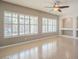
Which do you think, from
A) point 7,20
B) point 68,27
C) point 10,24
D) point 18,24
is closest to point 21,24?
point 18,24

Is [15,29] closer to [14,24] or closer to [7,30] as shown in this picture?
[14,24]

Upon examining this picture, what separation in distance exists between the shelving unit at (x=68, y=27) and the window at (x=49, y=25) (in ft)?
3.33

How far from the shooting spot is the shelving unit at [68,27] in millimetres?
12602

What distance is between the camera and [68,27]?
14141mm

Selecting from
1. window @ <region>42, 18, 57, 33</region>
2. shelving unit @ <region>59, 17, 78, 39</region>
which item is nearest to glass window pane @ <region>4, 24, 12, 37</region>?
window @ <region>42, 18, 57, 33</region>

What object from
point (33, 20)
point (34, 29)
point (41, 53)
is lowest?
point (41, 53)

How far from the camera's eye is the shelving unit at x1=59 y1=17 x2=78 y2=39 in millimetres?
12602

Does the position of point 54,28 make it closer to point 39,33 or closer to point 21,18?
point 39,33

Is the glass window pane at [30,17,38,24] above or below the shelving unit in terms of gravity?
above

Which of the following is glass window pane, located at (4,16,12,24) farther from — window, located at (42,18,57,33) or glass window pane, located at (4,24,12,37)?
window, located at (42,18,57,33)

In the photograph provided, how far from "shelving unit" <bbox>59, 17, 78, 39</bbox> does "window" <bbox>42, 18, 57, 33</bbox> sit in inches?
40.0

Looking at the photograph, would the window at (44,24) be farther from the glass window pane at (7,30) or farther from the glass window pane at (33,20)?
the glass window pane at (7,30)

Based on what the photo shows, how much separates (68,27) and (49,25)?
2.65 m

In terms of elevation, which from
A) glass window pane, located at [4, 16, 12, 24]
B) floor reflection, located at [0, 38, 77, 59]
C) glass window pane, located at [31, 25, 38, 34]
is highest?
glass window pane, located at [4, 16, 12, 24]
